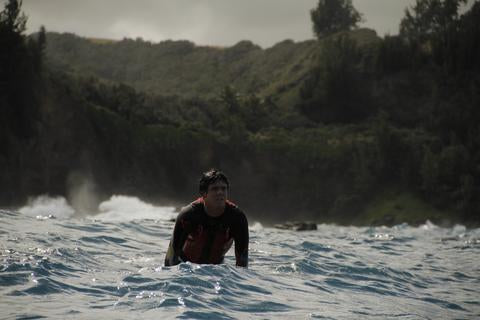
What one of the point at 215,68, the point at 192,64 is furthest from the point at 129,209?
the point at 192,64

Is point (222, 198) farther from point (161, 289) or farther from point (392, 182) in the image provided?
point (392, 182)

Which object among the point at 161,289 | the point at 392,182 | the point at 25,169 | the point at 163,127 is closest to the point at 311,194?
the point at 392,182

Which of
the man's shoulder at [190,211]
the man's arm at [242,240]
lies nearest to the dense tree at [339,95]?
the man's arm at [242,240]

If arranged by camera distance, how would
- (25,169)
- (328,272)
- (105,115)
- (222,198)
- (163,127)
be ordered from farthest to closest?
(163,127) → (105,115) → (25,169) → (328,272) → (222,198)

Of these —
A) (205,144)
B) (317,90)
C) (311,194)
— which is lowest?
(311,194)

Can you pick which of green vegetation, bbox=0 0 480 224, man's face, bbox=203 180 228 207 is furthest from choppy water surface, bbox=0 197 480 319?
green vegetation, bbox=0 0 480 224

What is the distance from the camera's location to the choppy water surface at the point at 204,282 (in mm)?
7473

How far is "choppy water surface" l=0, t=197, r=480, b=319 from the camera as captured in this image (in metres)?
7.47

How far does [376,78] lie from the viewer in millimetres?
76375

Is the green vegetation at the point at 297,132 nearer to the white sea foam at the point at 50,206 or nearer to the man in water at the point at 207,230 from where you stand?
the white sea foam at the point at 50,206

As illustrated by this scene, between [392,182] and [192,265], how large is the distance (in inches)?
2031

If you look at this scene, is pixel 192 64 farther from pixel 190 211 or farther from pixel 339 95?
pixel 190 211

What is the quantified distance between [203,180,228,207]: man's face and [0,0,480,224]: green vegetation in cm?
3455

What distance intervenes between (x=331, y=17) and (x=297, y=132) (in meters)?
47.3
